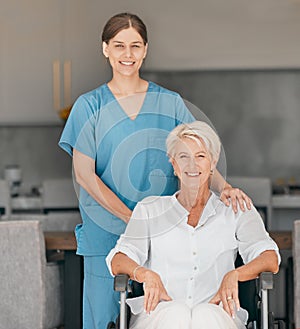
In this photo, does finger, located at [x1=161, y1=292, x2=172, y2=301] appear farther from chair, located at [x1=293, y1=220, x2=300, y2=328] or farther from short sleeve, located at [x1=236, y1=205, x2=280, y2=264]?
chair, located at [x1=293, y1=220, x2=300, y2=328]

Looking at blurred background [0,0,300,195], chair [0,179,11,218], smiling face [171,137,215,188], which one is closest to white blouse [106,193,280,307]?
smiling face [171,137,215,188]

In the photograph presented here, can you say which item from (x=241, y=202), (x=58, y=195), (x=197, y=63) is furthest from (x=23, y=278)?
(x=197, y=63)

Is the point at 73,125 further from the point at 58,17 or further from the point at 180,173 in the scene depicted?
the point at 58,17

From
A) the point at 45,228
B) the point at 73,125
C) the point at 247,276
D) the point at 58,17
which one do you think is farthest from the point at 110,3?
the point at 247,276

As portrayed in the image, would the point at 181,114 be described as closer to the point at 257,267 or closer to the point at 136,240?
the point at 136,240

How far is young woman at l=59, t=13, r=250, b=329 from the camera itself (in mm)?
2691

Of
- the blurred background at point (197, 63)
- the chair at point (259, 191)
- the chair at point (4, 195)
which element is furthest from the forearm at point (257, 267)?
the blurred background at point (197, 63)

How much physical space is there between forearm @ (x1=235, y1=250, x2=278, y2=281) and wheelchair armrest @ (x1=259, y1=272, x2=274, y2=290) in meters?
0.06

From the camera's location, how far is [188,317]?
2350 millimetres

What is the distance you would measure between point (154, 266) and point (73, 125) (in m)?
0.53

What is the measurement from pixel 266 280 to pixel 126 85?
790 mm

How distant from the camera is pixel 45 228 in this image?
12.1 ft

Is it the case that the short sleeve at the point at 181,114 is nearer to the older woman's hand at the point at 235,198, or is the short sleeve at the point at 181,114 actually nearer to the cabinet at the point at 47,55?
the older woman's hand at the point at 235,198

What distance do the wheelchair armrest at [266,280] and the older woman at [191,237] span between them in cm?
8
